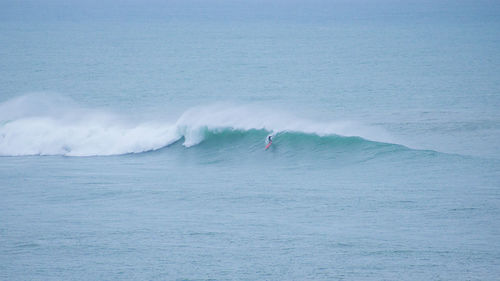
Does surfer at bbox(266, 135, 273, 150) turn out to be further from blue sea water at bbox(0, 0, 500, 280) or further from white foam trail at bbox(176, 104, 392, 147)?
white foam trail at bbox(176, 104, 392, 147)

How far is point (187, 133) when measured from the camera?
22.2 meters

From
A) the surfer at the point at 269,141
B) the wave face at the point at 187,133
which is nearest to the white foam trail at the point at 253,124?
the wave face at the point at 187,133

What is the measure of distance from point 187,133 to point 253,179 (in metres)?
5.17

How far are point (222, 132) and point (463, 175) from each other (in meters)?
8.31

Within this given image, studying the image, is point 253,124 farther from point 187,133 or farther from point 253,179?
point 253,179

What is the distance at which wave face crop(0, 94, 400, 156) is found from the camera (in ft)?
69.6

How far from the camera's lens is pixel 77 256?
12383 mm

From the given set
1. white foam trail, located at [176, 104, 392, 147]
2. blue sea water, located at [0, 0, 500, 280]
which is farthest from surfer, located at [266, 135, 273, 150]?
white foam trail, located at [176, 104, 392, 147]

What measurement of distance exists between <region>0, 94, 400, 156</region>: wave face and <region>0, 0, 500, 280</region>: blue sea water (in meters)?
0.07

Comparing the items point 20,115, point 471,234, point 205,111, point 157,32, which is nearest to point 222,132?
point 205,111

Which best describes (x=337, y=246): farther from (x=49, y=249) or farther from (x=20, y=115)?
(x=20, y=115)

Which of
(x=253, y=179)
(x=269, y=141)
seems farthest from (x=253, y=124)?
(x=253, y=179)

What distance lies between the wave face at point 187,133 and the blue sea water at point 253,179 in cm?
7

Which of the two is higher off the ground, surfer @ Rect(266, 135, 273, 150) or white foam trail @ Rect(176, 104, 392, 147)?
white foam trail @ Rect(176, 104, 392, 147)
